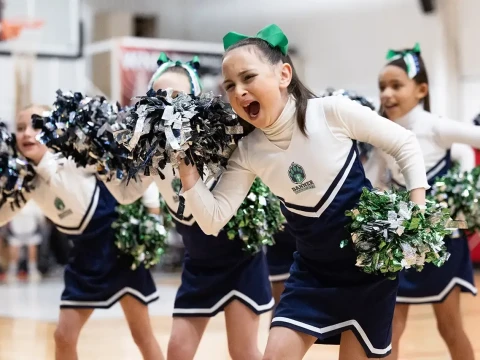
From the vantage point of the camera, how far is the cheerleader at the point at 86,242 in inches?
147

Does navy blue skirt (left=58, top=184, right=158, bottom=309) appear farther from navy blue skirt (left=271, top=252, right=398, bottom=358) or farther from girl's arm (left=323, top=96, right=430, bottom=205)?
girl's arm (left=323, top=96, right=430, bottom=205)

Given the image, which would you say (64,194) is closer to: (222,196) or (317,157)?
(222,196)

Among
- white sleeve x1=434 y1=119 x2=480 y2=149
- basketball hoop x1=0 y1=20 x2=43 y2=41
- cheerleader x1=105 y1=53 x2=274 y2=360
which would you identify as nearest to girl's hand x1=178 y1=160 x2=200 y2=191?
cheerleader x1=105 y1=53 x2=274 y2=360

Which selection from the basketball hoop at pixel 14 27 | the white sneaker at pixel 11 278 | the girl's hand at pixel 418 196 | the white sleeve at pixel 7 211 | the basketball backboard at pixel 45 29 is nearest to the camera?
the girl's hand at pixel 418 196

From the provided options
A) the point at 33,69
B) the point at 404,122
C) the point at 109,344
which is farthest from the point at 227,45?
the point at 33,69

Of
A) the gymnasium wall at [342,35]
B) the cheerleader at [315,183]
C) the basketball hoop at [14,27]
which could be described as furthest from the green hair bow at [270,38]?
the basketball hoop at [14,27]

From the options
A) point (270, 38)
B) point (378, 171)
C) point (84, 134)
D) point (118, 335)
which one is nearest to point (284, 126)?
point (270, 38)

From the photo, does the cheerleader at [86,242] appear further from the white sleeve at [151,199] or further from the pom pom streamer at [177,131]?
the pom pom streamer at [177,131]

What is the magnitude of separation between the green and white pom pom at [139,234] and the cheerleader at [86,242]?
5cm

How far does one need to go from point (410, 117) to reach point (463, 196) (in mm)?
492

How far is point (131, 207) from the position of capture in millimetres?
3928

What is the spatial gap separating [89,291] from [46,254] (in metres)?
6.34

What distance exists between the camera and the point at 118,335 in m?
5.86

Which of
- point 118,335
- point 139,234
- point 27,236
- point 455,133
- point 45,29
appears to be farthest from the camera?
point 45,29
